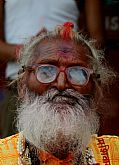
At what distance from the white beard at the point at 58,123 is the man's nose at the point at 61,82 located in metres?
0.03

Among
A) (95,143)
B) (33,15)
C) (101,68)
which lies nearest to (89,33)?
(33,15)

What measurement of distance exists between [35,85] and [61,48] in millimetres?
278

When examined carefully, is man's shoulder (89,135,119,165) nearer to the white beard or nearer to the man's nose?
the white beard

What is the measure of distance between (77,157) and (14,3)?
56.4 inches

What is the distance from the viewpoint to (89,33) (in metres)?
4.93

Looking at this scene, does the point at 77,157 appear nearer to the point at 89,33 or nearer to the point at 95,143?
the point at 95,143

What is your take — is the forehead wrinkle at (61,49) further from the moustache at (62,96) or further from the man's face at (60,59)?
the moustache at (62,96)

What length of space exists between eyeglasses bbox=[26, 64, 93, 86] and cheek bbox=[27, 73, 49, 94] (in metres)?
0.02

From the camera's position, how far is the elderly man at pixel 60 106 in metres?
3.83

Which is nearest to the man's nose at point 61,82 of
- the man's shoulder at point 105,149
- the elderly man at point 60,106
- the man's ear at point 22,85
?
the elderly man at point 60,106

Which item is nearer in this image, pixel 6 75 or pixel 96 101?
pixel 96 101

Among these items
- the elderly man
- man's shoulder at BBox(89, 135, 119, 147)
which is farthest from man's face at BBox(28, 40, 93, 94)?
man's shoulder at BBox(89, 135, 119, 147)

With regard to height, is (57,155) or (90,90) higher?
(90,90)

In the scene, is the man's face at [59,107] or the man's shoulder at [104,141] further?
the man's shoulder at [104,141]
